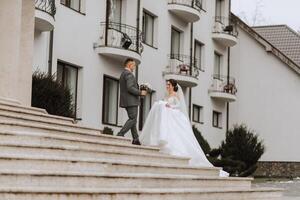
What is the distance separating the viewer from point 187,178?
11992 mm

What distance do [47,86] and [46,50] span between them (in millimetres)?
3014

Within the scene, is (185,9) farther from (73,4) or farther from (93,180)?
(93,180)

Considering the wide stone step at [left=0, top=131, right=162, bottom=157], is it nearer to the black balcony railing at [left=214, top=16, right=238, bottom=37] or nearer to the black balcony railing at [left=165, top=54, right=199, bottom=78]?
the black balcony railing at [left=165, top=54, right=199, bottom=78]

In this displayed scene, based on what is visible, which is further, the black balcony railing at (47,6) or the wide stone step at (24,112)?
the black balcony railing at (47,6)

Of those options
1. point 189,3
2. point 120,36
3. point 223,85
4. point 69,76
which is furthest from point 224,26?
point 69,76

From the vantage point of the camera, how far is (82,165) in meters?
10.2

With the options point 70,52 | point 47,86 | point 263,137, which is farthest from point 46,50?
point 263,137

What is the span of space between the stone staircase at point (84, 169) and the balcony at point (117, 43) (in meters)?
9.12

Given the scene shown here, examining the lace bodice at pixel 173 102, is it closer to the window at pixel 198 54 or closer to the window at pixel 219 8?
the window at pixel 198 54

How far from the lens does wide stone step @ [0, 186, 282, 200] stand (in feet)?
26.6

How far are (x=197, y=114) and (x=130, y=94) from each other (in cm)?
1670

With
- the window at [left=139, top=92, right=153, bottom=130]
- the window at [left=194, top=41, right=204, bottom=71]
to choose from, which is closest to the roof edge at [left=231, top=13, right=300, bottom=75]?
the window at [left=194, top=41, right=204, bottom=71]

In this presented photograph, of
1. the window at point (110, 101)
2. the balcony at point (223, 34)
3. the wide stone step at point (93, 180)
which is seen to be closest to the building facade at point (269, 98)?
the balcony at point (223, 34)

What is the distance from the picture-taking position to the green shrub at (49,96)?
1731 cm
